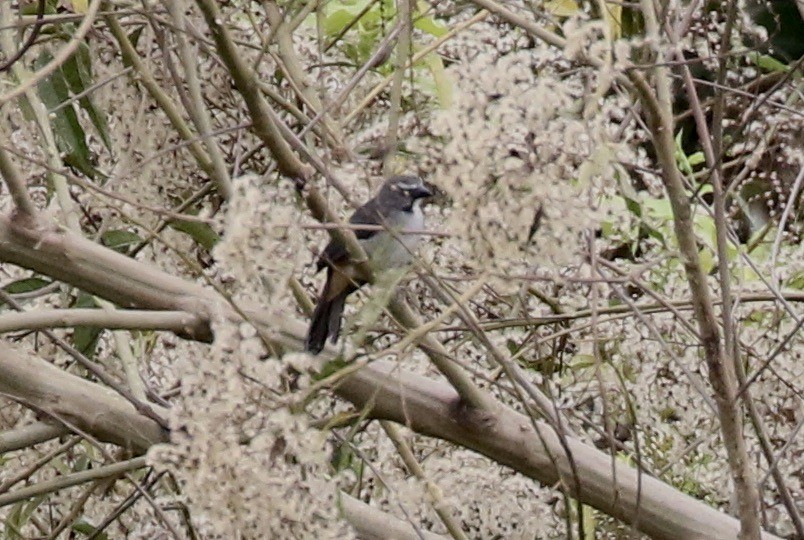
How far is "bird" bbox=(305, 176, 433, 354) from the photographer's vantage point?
6.77 ft

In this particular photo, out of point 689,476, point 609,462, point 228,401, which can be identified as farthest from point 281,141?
point 689,476

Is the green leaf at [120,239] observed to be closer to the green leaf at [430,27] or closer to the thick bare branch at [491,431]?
the thick bare branch at [491,431]

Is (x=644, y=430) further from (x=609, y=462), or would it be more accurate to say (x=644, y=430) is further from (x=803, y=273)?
(x=609, y=462)

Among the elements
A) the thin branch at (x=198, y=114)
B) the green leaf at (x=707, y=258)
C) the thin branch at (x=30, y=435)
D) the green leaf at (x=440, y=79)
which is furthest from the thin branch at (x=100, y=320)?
the green leaf at (x=707, y=258)

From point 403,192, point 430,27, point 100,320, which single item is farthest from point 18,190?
point 430,27

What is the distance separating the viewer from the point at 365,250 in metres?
2.47

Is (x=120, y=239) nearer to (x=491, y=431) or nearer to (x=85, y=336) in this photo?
(x=85, y=336)

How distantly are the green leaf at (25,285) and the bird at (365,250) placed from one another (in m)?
0.45

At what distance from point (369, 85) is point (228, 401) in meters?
1.64

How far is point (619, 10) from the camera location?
86.8 inches

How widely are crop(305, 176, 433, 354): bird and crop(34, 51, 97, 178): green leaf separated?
438mm

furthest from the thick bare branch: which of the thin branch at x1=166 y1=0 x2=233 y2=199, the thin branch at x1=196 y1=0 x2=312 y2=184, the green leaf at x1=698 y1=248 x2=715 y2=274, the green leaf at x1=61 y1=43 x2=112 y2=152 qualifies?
the green leaf at x1=698 y1=248 x2=715 y2=274

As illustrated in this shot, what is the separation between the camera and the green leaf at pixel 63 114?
2.50 m

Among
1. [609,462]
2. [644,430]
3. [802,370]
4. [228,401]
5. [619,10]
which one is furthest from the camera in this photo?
[644,430]
